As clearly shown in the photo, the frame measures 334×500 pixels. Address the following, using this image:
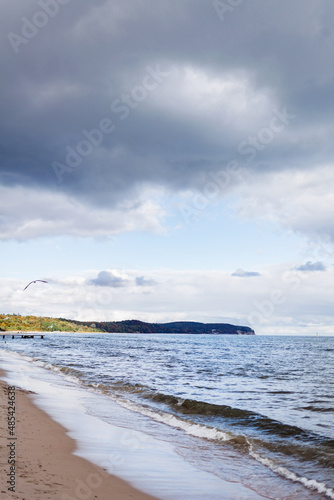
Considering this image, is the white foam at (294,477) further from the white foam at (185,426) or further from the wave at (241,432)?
the white foam at (185,426)

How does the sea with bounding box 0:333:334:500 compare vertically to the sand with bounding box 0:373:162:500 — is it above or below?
below

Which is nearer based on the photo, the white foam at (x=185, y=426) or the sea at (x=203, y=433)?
the sea at (x=203, y=433)

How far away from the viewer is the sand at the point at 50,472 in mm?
5980

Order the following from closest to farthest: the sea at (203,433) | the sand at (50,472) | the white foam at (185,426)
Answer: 1. the sand at (50,472)
2. the sea at (203,433)
3. the white foam at (185,426)

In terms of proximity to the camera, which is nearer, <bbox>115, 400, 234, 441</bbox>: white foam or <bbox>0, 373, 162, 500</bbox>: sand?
<bbox>0, 373, 162, 500</bbox>: sand

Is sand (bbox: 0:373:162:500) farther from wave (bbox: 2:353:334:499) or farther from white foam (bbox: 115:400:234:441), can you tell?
white foam (bbox: 115:400:234:441)

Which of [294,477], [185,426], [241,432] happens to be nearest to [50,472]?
[294,477]

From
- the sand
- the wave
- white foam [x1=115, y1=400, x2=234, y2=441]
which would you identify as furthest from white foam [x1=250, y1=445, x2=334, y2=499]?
the sand

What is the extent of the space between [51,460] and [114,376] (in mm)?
20983

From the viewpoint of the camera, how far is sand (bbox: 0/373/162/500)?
5980 mm

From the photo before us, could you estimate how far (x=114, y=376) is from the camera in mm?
28250

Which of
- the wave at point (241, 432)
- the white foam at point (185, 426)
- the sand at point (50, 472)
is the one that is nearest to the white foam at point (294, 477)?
the wave at point (241, 432)

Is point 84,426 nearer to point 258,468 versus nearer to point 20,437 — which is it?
point 20,437

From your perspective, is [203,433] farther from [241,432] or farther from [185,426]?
[241,432]
